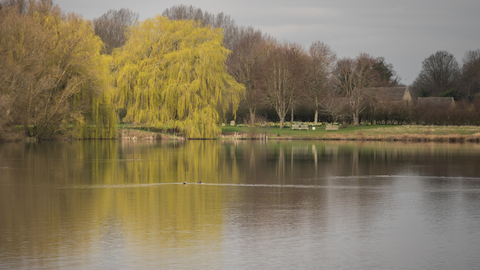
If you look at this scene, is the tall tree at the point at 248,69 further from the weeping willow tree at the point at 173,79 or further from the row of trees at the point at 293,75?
the weeping willow tree at the point at 173,79

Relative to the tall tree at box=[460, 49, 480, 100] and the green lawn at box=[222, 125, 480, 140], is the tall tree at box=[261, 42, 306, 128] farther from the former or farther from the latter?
the tall tree at box=[460, 49, 480, 100]

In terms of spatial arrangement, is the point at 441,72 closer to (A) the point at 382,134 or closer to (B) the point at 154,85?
(A) the point at 382,134

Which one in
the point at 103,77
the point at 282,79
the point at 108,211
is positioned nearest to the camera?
the point at 108,211

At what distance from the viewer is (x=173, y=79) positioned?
48594 mm

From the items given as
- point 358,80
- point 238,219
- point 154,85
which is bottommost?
point 238,219

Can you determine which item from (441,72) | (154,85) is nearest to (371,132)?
(154,85)

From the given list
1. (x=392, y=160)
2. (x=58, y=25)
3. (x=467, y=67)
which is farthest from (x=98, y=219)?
(x=467, y=67)

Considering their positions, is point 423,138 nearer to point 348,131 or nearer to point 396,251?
point 348,131

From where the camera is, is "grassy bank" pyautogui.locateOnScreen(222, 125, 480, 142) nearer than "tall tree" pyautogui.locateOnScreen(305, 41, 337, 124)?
Yes

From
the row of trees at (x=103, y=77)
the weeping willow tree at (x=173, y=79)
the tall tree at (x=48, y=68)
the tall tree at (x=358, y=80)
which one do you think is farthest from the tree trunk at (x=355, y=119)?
the tall tree at (x=48, y=68)

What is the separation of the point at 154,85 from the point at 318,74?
25.6 m

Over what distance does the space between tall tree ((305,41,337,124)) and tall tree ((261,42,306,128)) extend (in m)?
2.66

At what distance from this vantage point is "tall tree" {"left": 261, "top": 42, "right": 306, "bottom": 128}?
60.3 meters

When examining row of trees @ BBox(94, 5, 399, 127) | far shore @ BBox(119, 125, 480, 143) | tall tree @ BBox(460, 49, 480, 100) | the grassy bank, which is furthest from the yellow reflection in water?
tall tree @ BBox(460, 49, 480, 100)
